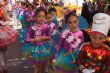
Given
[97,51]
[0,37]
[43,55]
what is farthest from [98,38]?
[0,37]

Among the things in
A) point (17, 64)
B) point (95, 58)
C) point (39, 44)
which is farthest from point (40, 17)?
point (17, 64)

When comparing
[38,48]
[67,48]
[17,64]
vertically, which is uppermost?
[67,48]

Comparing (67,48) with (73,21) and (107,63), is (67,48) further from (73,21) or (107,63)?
(107,63)

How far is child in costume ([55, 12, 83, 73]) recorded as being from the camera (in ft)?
17.5

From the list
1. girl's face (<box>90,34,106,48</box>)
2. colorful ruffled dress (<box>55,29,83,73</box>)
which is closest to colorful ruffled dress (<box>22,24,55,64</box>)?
colorful ruffled dress (<box>55,29,83,73</box>)

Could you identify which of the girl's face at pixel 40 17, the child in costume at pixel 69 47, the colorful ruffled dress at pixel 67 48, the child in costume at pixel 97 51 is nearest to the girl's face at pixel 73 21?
the child in costume at pixel 69 47

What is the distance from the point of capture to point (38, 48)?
6.38 metres

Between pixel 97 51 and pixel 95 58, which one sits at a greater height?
pixel 97 51

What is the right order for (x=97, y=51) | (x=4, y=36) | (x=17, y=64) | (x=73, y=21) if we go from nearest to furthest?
(x=97, y=51) < (x=73, y=21) < (x=4, y=36) < (x=17, y=64)

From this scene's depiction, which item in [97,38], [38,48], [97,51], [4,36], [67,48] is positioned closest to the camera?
[97,38]

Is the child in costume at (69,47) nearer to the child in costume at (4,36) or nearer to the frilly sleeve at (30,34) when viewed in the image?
the frilly sleeve at (30,34)

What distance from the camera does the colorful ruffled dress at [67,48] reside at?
5.36 m

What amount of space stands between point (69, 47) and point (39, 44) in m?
1.15

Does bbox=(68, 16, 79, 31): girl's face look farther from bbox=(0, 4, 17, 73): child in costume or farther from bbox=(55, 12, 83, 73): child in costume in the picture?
bbox=(0, 4, 17, 73): child in costume
